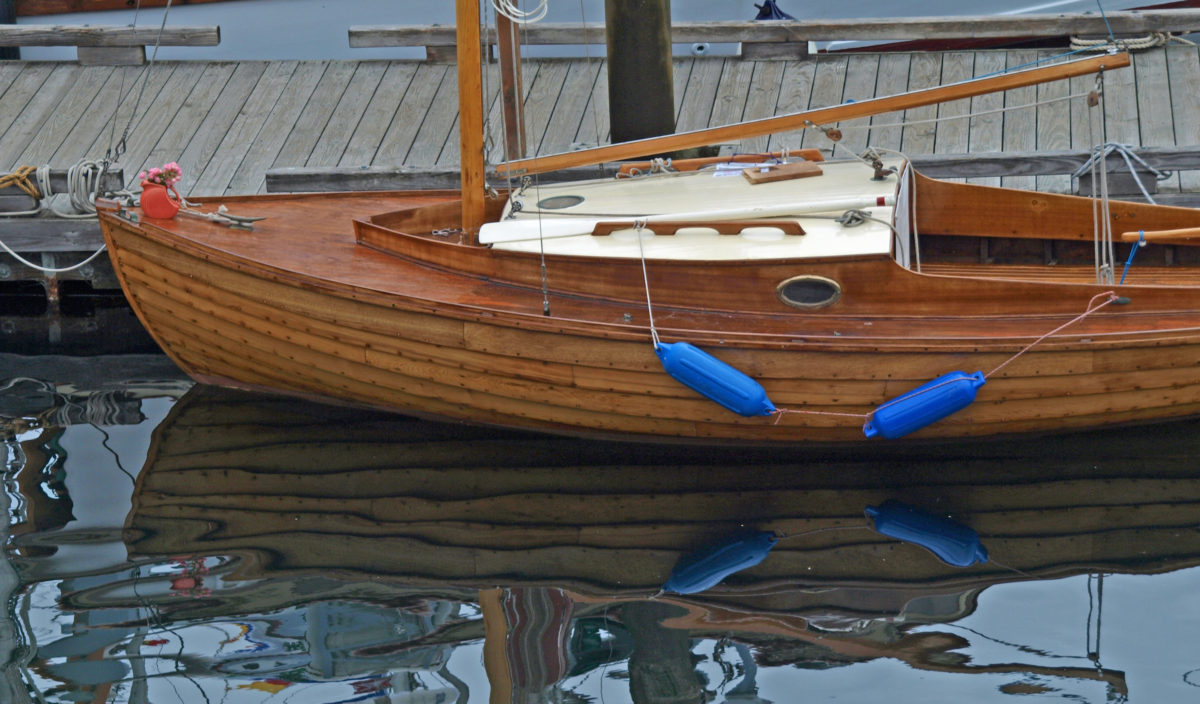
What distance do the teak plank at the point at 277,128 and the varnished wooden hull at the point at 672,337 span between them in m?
1.90

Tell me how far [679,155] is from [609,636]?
3.66m

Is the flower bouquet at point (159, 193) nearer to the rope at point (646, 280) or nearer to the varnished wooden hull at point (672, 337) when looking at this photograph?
the varnished wooden hull at point (672, 337)

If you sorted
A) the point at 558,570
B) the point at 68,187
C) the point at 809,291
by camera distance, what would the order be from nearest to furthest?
the point at 558,570
the point at 809,291
the point at 68,187

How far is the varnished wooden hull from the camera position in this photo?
5137 millimetres

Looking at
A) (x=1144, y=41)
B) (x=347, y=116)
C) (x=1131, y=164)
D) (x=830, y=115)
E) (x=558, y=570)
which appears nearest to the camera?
(x=558, y=570)

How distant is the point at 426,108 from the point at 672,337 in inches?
152

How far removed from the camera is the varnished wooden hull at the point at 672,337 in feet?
16.9

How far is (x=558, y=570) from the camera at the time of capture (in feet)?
15.5

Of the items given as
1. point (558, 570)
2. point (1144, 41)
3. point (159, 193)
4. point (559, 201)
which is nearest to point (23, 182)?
point (159, 193)

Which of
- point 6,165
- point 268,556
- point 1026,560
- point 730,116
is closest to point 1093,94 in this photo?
point 1026,560

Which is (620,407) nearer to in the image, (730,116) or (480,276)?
(480,276)

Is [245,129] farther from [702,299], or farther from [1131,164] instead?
[1131,164]

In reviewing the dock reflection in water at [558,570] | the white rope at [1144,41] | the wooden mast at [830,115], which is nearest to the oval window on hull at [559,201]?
the wooden mast at [830,115]

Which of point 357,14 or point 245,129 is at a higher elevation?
point 357,14
